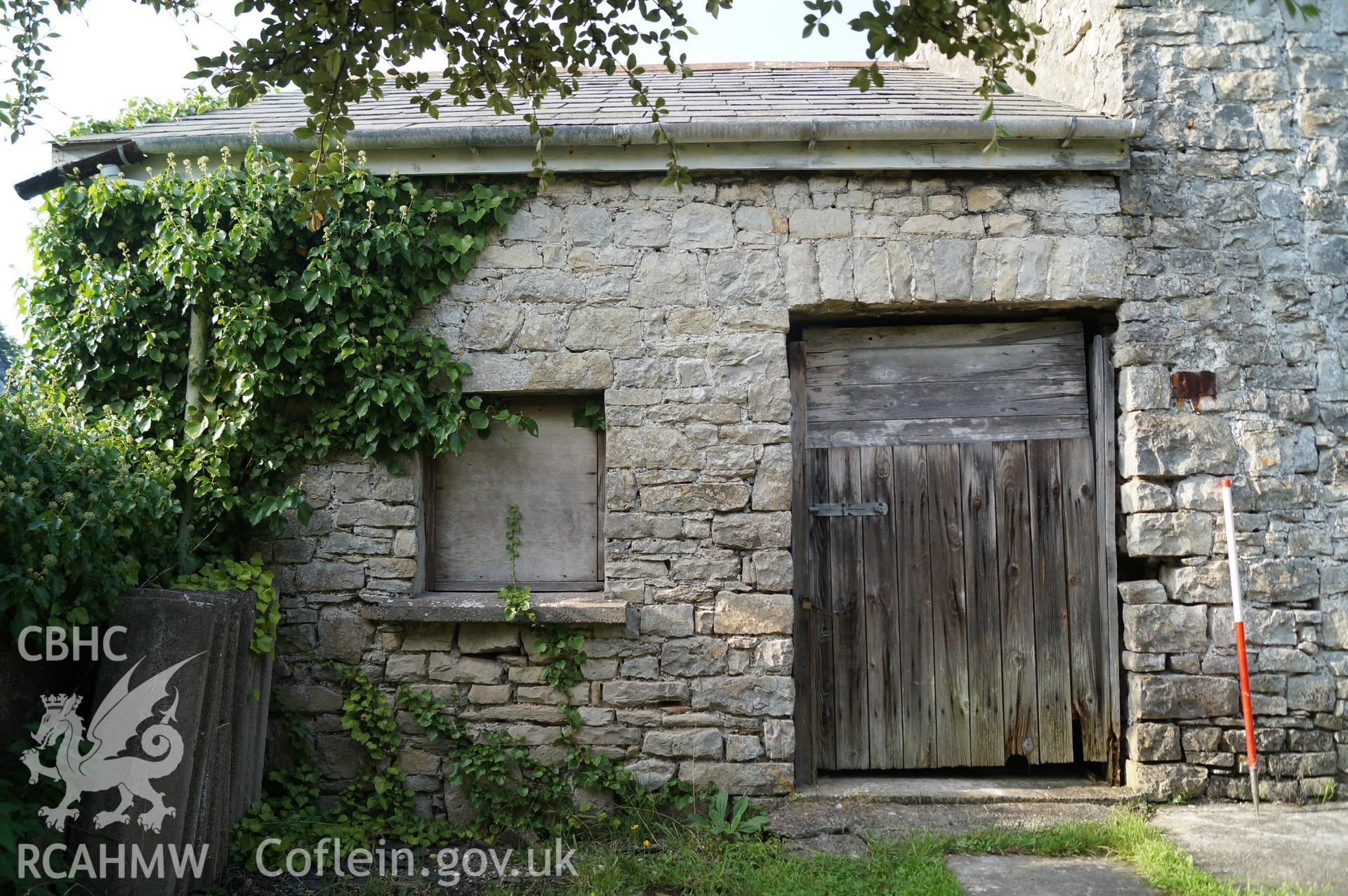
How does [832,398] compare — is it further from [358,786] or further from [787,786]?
[358,786]

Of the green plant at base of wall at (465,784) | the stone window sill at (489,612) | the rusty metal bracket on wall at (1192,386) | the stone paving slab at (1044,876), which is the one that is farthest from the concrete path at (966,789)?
the rusty metal bracket on wall at (1192,386)

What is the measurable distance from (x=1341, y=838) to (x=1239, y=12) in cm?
391

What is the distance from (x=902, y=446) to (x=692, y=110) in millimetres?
2105

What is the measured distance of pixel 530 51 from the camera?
3010 millimetres

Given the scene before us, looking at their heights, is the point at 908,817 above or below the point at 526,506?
below

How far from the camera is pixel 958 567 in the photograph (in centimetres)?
441

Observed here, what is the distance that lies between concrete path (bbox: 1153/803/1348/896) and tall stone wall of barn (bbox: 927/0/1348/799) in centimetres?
13

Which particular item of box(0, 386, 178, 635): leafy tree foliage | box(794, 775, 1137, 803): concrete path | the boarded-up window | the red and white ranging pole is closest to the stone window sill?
the boarded-up window

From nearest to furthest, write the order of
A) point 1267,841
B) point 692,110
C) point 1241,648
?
1. point 1267,841
2. point 1241,648
3. point 692,110

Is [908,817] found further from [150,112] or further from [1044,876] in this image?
[150,112]

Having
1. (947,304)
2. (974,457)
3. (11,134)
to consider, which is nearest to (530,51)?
(11,134)

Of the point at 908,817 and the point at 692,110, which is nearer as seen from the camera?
the point at 908,817

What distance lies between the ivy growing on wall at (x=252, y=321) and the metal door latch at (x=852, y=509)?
1573mm

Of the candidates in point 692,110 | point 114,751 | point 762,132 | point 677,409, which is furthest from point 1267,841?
point 114,751
